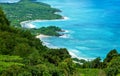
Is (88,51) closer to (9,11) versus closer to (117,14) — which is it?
(117,14)

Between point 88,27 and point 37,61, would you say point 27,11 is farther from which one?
point 37,61

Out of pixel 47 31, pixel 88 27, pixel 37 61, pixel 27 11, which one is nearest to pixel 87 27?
pixel 88 27

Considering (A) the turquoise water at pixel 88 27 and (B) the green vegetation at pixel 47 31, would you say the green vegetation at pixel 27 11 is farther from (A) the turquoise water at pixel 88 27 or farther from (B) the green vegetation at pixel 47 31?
(B) the green vegetation at pixel 47 31

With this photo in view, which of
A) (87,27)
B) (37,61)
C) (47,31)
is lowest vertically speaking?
(47,31)

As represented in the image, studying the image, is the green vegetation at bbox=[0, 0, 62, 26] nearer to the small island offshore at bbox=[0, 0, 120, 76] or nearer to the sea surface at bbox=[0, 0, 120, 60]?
the sea surface at bbox=[0, 0, 120, 60]

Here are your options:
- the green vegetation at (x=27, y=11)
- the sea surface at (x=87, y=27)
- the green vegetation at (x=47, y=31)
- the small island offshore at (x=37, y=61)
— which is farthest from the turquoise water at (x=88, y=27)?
the small island offshore at (x=37, y=61)

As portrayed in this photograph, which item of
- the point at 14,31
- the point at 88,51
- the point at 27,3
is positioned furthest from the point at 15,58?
the point at 27,3
